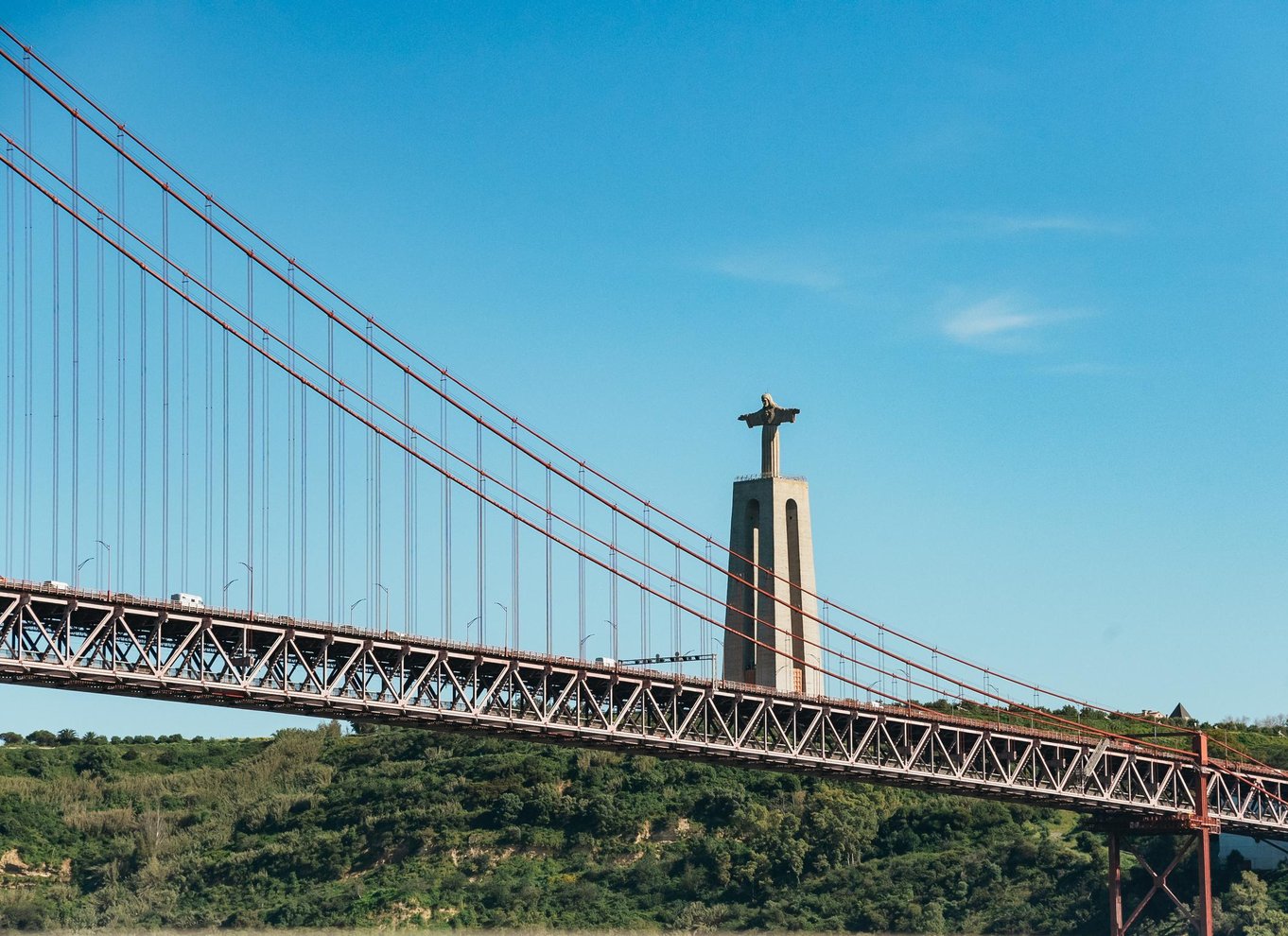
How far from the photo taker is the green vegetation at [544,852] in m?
97.4

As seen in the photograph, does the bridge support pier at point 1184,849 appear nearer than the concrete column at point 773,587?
Yes

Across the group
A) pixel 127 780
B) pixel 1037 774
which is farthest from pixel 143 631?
pixel 127 780

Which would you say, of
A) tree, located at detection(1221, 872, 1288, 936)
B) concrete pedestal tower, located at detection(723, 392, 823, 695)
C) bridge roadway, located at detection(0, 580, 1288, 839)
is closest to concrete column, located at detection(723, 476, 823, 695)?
concrete pedestal tower, located at detection(723, 392, 823, 695)

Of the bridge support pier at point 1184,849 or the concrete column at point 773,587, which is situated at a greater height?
the concrete column at point 773,587

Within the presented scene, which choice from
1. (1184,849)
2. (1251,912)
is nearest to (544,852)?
(1184,849)

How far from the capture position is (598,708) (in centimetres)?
6694

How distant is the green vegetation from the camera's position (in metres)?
97.4

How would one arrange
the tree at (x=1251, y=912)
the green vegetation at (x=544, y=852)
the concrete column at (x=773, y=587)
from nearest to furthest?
the tree at (x=1251, y=912) → the concrete column at (x=773, y=587) → the green vegetation at (x=544, y=852)

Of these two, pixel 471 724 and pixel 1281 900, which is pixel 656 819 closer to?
pixel 1281 900

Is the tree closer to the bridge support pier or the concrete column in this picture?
the bridge support pier

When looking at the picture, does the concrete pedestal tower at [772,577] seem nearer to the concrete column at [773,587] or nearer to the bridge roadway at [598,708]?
the concrete column at [773,587]

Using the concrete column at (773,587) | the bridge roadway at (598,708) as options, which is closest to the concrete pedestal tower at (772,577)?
the concrete column at (773,587)

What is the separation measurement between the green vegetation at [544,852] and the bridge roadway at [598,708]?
249 inches

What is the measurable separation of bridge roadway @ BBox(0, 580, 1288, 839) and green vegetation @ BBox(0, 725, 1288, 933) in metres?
6.33
